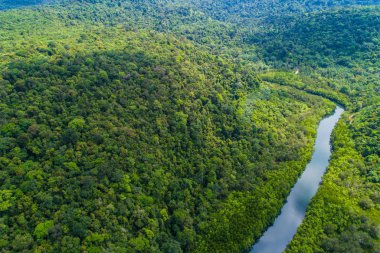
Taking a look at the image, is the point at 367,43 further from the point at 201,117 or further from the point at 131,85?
the point at 131,85

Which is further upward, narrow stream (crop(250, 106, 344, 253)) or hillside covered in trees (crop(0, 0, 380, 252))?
hillside covered in trees (crop(0, 0, 380, 252))

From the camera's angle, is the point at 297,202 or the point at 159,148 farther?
the point at 297,202

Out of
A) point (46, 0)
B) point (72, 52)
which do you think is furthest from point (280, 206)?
point (46, 0)

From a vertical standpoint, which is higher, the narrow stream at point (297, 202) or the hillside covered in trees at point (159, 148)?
the hillside covered in trees at point (159, 148)

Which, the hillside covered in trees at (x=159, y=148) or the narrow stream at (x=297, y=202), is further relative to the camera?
the narrow stream at (x=297, y=202)

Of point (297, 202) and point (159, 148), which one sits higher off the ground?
point (159, 148)
